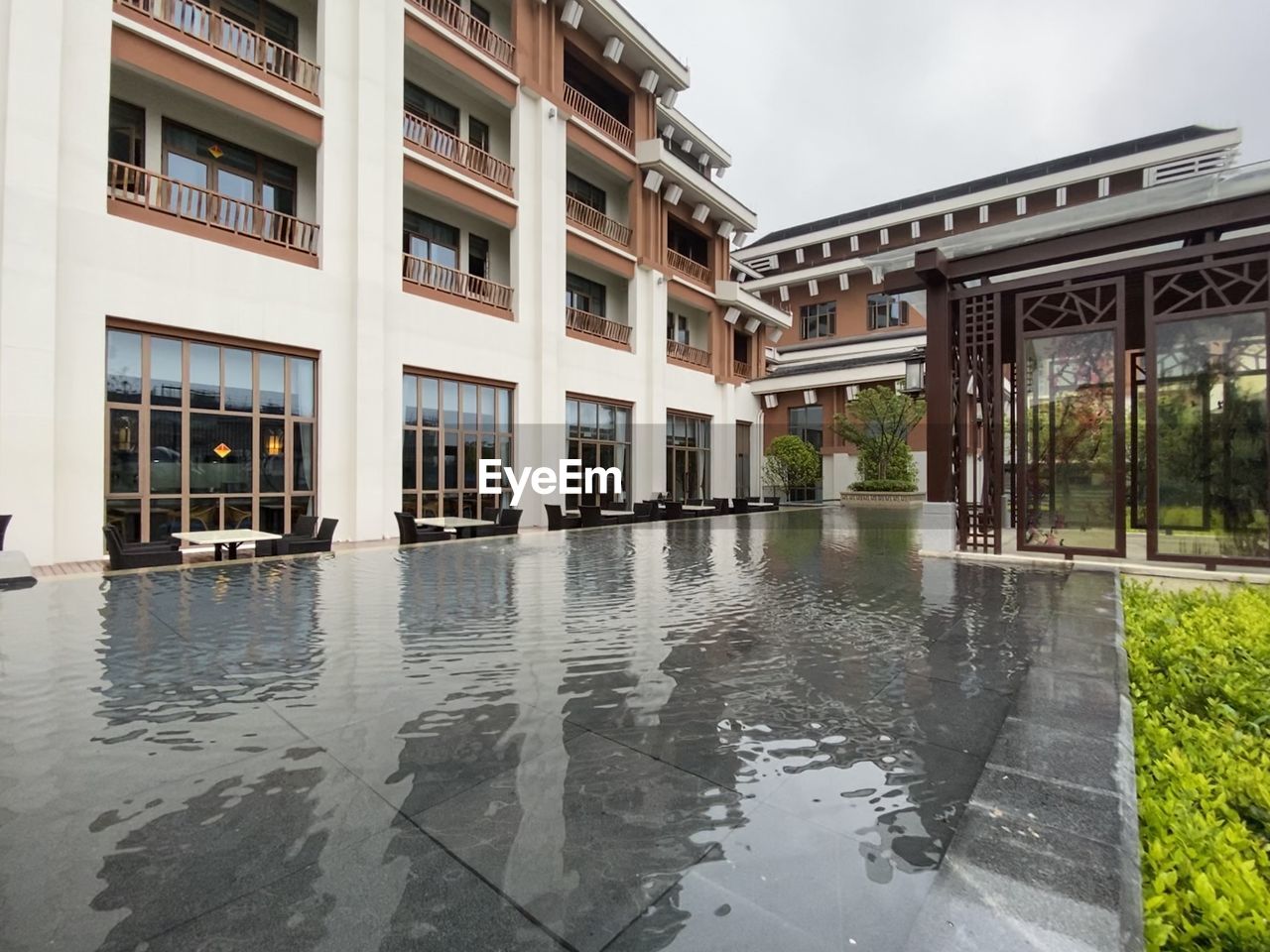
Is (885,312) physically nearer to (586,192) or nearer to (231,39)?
(586,192)

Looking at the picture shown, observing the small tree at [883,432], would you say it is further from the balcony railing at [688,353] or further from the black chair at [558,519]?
the black chair at [558,519]

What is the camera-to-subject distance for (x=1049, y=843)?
68.7 inches

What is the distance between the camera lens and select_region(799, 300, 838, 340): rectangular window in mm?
28844

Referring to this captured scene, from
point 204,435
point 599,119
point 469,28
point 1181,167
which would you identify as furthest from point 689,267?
point 1181,167

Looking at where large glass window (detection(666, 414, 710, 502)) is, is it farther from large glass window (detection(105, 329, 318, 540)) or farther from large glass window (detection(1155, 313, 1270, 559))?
large glass window (detection(1155, 313, 1270, 559))

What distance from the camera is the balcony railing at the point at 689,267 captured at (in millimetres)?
20592

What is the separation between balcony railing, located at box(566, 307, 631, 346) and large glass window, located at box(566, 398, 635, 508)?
76.7 inches

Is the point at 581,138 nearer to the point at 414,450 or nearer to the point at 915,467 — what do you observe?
the point at 414,450

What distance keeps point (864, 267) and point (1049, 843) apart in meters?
19.2

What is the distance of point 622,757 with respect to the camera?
250cm

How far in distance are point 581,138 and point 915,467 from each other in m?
15.8

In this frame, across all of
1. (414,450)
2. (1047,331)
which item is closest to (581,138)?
(414,450)

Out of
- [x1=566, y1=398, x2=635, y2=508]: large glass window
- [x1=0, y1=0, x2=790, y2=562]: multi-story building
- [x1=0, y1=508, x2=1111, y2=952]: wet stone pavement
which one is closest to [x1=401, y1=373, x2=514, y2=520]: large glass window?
[x1=0, y1=0, x2=790, y2=562]: multi-story building

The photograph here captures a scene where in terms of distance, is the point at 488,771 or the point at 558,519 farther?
the point at 558,519
